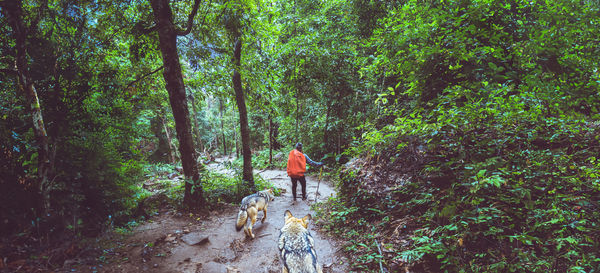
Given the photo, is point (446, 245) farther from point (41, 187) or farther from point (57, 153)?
point (57, 153)

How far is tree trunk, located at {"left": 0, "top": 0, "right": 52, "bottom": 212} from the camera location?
3453mm

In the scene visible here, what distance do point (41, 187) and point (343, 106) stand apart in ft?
44.1

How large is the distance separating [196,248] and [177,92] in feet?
14.7

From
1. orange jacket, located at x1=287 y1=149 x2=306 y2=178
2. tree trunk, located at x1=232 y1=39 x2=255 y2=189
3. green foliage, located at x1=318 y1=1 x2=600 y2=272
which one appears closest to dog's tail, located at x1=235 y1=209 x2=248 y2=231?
orange jacket, located at x1=287 y1=149 x2=306 y2=178

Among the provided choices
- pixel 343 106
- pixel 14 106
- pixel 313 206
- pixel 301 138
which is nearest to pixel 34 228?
pixel 14 106

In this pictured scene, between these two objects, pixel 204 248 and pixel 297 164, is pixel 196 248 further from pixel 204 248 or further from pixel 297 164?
pixel 297 164

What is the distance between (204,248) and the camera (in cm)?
510

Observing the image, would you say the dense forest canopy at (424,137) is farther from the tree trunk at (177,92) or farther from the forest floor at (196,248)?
the forest floor at (196,248)

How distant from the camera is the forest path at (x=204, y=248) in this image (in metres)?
4.26

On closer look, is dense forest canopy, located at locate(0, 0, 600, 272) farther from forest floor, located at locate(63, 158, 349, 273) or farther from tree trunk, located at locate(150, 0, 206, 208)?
forest floor, located at locate(63, 158, 349, 273)

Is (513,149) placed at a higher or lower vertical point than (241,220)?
higher

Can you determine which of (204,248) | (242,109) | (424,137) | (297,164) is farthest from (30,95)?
(424,137)

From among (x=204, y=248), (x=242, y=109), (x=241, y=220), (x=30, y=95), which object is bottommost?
(x=204, y=248)

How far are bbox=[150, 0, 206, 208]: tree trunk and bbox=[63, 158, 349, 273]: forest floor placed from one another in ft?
2.76
